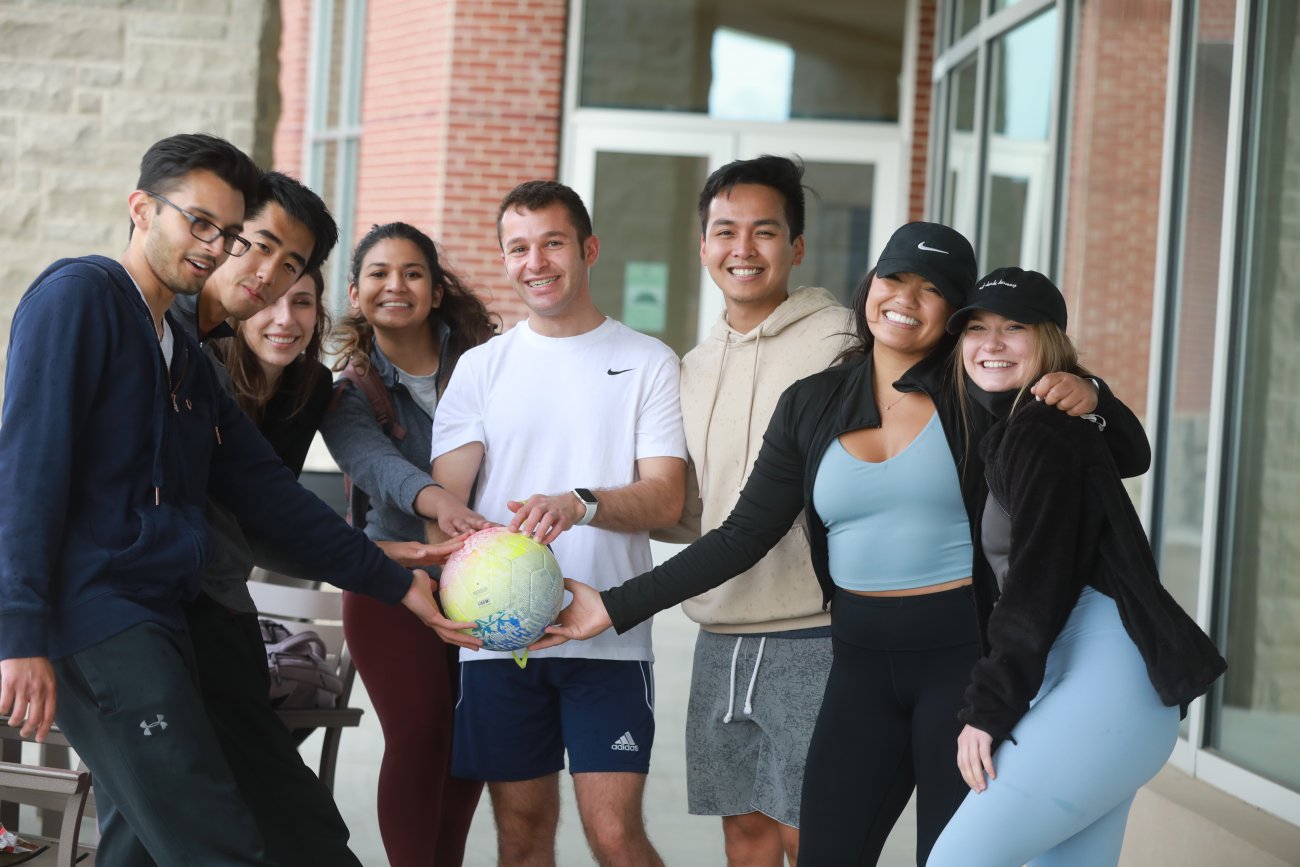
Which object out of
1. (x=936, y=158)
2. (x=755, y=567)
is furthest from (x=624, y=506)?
(x=936, y=158)

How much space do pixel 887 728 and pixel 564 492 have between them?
1.08 meters

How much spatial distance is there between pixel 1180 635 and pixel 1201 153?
299cm

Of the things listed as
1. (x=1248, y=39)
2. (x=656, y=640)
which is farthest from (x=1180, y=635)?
(x=656, y=640)

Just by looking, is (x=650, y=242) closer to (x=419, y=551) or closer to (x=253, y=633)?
(x=419, y=551)

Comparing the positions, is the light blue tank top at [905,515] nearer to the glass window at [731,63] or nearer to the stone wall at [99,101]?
the stone wall at [99,101]

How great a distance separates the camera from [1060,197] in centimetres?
683

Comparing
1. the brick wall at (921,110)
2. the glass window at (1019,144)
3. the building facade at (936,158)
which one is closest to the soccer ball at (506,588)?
the building facade at (936,158)

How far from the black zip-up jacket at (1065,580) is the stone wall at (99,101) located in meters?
4.75

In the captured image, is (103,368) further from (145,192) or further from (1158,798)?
(1158,798)

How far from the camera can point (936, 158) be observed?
402 inches

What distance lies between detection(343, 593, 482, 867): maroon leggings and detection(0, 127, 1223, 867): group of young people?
10 mm

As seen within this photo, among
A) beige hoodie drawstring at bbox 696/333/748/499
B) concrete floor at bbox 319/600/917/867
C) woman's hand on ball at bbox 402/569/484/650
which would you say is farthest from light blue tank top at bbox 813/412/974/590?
concrete floor at bbox 319/600/917/867

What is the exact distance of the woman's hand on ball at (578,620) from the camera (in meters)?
3.50

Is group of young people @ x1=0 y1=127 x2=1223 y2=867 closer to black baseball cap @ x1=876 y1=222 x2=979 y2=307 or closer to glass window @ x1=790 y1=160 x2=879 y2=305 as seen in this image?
black baseball cap @ x1=876 y1=222 x2=979 y2=307
